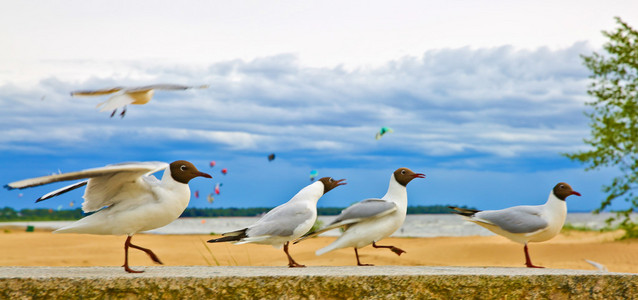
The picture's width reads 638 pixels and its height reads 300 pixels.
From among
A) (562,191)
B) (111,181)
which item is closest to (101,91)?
(111,181)

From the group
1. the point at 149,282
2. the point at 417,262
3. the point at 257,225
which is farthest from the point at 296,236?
the point at 417,262

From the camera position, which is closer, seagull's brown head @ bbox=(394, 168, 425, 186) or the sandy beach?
seagull's brown head @ bbox=(394, 168, 425, 186)

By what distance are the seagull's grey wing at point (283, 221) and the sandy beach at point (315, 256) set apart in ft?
22.7

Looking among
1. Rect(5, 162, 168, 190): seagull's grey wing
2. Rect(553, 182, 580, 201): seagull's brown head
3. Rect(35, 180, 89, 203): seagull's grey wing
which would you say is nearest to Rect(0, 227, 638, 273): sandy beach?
Rect(553, 182, 580, 201): seagull's brown head

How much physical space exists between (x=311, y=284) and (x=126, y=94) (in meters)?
2.02

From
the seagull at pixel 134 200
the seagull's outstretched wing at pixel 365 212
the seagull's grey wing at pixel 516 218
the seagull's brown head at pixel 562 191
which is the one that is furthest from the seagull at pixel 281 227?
the seagull's brown head at pixel 562 191

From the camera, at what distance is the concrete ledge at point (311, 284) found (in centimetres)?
435

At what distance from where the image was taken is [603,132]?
15.2 metres

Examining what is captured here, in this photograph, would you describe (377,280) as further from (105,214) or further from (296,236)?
(105,214)

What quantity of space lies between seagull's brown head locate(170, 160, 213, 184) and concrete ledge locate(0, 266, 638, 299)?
69 centimetres

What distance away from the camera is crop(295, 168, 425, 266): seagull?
5379 mm

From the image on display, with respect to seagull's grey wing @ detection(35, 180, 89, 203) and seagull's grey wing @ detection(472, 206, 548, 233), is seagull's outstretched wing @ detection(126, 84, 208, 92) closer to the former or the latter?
seagull's grey wing @ detection(35, 180, 89, 203)

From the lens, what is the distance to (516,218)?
5.74 metres

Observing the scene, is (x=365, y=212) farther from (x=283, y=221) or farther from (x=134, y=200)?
(x=134, y=200)
